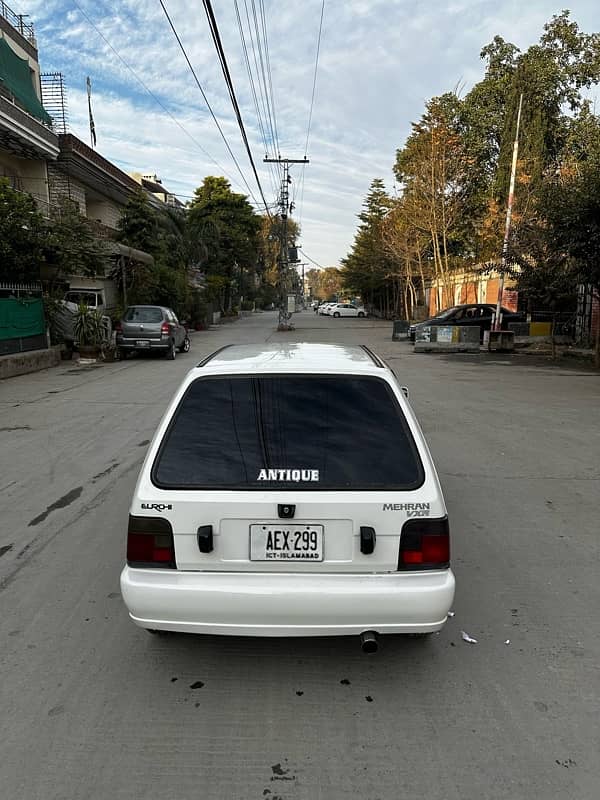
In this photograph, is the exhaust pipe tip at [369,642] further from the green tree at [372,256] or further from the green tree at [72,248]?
the green tree at [372,256]

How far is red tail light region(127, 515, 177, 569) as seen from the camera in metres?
2.61

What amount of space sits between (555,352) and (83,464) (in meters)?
15.9

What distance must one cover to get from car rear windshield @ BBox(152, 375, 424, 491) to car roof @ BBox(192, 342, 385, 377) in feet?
0.27

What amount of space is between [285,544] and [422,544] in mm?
620

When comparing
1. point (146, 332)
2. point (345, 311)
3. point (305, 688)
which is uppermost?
point (345, 311)

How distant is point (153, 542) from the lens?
8.61 ft

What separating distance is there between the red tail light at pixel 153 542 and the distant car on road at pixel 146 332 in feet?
49.4

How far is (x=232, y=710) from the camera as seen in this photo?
259 cm

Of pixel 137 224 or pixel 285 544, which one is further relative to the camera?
pixel 137 224

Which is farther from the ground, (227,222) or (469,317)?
(227,222)

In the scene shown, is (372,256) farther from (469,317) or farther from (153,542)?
(153,542)

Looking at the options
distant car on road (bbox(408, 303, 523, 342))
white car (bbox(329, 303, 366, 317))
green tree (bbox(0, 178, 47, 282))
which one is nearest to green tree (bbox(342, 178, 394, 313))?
white car (bbox(329, 303, 366, 317))

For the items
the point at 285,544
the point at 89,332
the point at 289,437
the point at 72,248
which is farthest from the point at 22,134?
the point at 285,544

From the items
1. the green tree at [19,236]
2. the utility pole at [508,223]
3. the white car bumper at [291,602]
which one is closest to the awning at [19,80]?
the green tree at [19,236]
